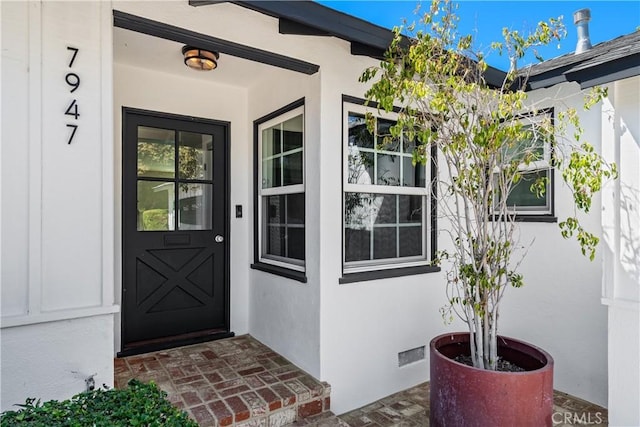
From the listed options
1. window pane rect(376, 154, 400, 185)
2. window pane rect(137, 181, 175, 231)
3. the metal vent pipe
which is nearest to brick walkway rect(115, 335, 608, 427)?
window pane rect(137, 181, 175, 231)

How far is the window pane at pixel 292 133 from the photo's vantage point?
11.6 ft

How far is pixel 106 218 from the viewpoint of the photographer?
2240 millimetres

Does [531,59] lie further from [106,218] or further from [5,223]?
[5,223]

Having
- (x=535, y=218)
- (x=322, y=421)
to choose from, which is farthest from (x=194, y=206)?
(x=535, y=218)

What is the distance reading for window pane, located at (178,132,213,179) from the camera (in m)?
3.93

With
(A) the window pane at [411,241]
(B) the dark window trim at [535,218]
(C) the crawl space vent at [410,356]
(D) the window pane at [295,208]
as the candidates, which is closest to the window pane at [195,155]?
(D) the window pane at [295,208]

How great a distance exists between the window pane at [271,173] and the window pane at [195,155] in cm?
60

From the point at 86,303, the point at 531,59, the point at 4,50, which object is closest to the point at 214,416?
the point at 86,303

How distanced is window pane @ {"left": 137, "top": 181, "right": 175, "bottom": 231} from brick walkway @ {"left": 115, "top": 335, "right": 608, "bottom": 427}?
49.6 inches

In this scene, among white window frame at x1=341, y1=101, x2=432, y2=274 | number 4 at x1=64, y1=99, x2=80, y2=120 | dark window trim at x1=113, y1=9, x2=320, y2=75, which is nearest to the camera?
number 4 at x1=64, y1=99, x2=80, y2=120

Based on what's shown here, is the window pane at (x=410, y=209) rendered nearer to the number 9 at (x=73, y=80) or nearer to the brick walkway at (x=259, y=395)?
the brick walkway at (x=259, y=395)

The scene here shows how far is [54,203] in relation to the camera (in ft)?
6.85

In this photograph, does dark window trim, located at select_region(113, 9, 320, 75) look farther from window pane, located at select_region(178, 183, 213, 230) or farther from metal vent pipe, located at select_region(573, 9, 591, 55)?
metal vent pipe, located at select_region(573, 9, 591, 55)

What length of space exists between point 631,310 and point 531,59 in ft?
6.30
